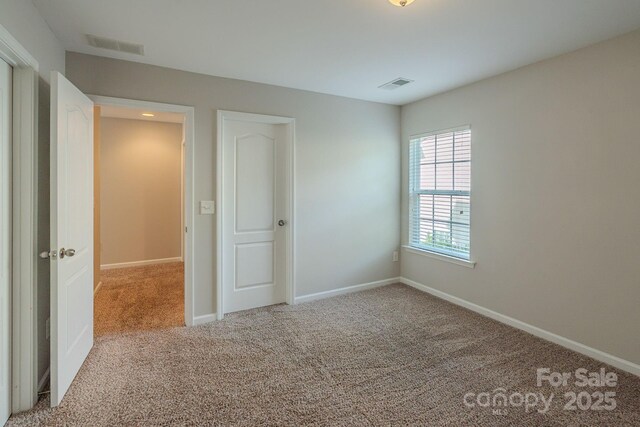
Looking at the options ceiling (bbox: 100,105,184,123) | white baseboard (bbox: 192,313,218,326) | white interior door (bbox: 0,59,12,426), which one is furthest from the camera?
ceiling (bbox: 100,105,184,123)

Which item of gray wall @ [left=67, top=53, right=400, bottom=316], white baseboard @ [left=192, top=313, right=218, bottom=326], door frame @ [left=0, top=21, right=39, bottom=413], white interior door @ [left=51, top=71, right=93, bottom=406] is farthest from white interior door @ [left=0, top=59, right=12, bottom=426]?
white baseboard @ [left=192, top=313, right=218, bottom=326]

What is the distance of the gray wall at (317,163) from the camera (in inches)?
117

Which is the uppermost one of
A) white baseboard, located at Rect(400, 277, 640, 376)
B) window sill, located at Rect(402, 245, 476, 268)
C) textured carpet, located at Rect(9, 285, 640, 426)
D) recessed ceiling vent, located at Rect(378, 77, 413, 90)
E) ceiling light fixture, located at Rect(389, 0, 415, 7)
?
recessed ceiling vent, located at Rect(378, 77, 413, 90)

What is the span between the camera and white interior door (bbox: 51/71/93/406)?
6.33 ft

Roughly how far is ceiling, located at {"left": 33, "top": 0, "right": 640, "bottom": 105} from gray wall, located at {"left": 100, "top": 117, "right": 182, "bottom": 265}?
2946 mm

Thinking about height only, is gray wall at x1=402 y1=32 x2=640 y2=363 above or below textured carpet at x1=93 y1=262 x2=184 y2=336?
above

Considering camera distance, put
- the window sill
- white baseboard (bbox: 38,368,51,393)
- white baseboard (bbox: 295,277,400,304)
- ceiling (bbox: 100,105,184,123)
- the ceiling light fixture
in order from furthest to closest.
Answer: ceiling (bbox: 100,105,184,123)
white baseboard (bbox: 295,277,400,304)
the window sill
white baseboard (bbox: 38,368,51,393)
the ceiling light fixture

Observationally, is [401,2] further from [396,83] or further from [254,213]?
[254,213]

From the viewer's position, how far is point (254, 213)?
3.60 metres

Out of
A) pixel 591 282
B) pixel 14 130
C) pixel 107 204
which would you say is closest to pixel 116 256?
pixel 107 204

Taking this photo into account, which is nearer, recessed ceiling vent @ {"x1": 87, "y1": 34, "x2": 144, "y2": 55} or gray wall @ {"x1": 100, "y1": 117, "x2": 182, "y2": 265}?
recessed ceiling vent @ {"x1": 87, "y1": 34, "x2": 144, "y2": 55}

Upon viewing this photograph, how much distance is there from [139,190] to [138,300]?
2.35 metres

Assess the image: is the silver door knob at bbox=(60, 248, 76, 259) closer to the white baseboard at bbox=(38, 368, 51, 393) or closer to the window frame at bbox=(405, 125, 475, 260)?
the white baseboard at bbox=(38, 368, 51, 393)

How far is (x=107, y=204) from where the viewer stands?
17.4 feet
